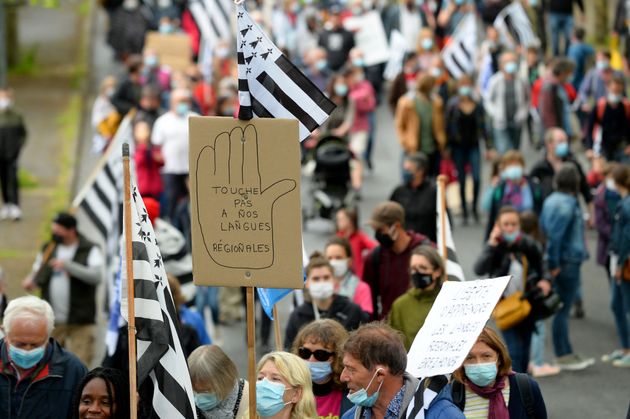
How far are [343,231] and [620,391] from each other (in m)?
2.85

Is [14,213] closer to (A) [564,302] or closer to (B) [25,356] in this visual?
(A) [564,302]

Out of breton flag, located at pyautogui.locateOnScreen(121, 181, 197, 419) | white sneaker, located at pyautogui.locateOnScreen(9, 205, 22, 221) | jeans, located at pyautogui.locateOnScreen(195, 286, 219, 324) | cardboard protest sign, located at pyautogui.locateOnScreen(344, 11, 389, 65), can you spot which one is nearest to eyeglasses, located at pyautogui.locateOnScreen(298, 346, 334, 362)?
breton flag, located at pyautogui.locateOnScreen(121, 181, 197, 419)

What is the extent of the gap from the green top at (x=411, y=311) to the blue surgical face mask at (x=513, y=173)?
18.3 feet

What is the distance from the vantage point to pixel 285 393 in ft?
24.8

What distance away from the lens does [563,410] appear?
41.5 feet

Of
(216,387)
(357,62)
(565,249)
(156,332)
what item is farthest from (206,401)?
(357,62)

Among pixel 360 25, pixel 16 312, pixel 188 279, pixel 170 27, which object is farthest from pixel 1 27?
pixel 16 312

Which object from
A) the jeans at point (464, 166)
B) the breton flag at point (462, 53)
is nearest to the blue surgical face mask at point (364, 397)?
the jeans at point (464, 166)

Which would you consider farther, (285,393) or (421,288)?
(421,288)

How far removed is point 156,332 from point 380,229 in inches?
171

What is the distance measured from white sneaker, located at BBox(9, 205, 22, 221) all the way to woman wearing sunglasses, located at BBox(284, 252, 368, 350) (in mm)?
11358

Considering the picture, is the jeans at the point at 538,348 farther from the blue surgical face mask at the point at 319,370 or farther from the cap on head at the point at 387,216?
the blue surgical face mask at the point at 319,370

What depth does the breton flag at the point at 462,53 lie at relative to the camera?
80.8 feet

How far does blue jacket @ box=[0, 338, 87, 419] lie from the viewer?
8.67 metres
